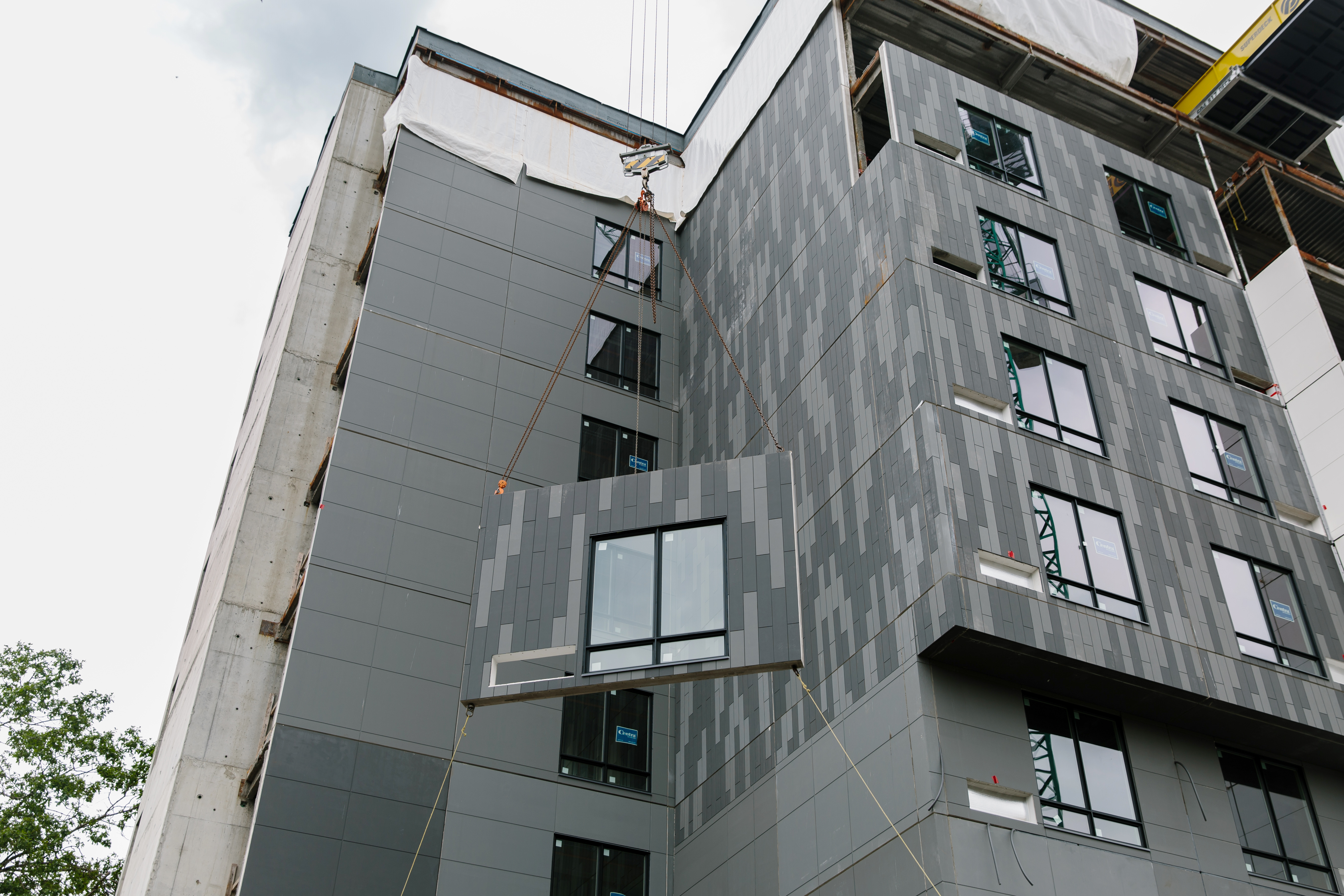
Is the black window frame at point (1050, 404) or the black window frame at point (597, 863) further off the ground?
the black window frame at point (1050, 404)

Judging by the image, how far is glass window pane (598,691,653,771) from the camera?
91.9 ft

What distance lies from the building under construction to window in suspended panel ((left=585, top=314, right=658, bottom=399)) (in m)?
0.16

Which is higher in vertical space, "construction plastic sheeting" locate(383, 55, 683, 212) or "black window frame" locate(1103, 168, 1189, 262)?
"construction plastic sheeting" locate(383, 55, 683, 212)

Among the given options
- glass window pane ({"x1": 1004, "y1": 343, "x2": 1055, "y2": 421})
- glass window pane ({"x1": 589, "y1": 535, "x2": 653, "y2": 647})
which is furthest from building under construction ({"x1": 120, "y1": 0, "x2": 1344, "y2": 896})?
glass window pane ({"x1": 1004, "y1": 343, "x2": 1055, "y2": 421})

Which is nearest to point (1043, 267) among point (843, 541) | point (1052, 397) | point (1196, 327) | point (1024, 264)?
point (1024, 264)

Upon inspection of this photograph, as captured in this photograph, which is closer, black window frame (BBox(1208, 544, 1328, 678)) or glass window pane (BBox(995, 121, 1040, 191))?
black window frame (BBox(1208, 544, 1328, 678))

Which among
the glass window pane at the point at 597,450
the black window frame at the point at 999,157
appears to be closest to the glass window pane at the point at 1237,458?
the black window frame at the point at 999,157

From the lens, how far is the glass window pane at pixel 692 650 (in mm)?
20922

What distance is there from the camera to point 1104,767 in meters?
20.9

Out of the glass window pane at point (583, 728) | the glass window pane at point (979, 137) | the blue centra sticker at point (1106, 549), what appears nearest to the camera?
the blue centra sticker at point (1106, 549)

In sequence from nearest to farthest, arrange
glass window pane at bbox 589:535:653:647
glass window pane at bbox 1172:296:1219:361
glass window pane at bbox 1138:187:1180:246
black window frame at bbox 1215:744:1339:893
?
black window frame at bbox 1215:744:1339:893 → glass window pane at bbox 589:535:653:647 → glass window pane at bbox 1172:296:1219:361 → glass window pane at bbox 1138:187:1180:246

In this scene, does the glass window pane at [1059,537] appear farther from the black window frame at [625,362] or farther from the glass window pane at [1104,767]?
the black window frame at [625,362]

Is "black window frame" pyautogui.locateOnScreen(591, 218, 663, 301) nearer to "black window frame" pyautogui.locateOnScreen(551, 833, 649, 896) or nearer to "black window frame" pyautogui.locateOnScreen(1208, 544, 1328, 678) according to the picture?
"black window frame" pyautogui.locateOnScreen(551, 833, 649, 896)

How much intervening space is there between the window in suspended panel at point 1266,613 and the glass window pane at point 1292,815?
2117mm
